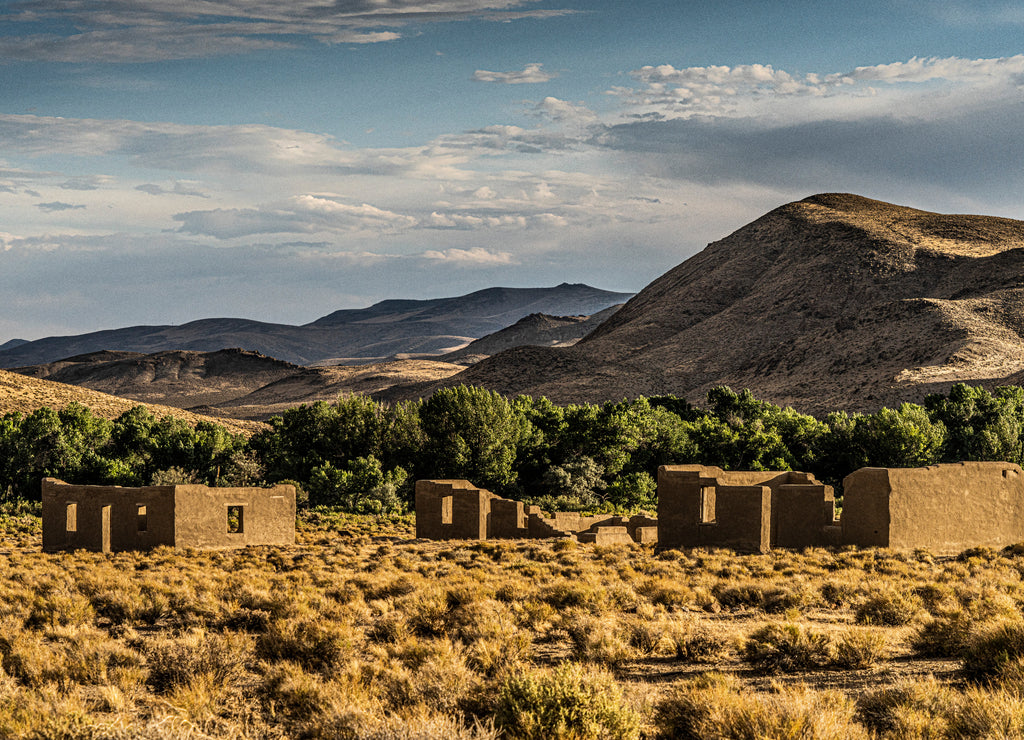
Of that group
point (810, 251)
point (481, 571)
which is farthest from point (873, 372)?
point (481, 571)

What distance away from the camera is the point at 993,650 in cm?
1014

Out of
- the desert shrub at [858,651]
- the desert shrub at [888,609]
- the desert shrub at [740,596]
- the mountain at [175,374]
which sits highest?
the mountain at [175,374]

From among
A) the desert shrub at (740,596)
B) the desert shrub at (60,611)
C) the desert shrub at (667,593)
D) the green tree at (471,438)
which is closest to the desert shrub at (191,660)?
the desert shrub at (60,611)

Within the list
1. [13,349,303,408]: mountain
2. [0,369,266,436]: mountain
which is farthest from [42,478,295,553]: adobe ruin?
[13,349,303,408]: mountain

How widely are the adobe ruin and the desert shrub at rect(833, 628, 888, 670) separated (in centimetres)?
1810

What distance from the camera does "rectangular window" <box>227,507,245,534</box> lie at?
26.4m

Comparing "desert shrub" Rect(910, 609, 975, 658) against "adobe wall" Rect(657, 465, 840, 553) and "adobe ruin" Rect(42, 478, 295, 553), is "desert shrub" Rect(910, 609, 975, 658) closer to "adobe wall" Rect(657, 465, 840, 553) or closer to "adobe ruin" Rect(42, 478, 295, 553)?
"adobe wall" Rect(657, 465, 840, 553)

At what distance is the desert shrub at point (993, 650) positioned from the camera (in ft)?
32.4

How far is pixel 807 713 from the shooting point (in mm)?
7863

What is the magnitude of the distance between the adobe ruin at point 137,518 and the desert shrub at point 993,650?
19.4 metres

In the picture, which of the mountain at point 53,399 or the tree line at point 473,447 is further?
the mountain at point 53,399

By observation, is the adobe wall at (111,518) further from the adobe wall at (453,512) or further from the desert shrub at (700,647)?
the desert shrub at (700,647)

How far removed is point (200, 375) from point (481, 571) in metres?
155

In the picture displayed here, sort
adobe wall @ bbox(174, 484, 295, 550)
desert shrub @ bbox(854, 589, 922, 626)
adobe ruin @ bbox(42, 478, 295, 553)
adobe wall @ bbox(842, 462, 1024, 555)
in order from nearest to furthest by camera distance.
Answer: desert shrub @ bbox(854, 589, 922, 626) < adobe wall @ bbox(842, 462, 1024, 555) < adobe ruin @ bbox(42, 478, 295, 553) < adobe wall @ bbox(174, 484, 295, 550)
